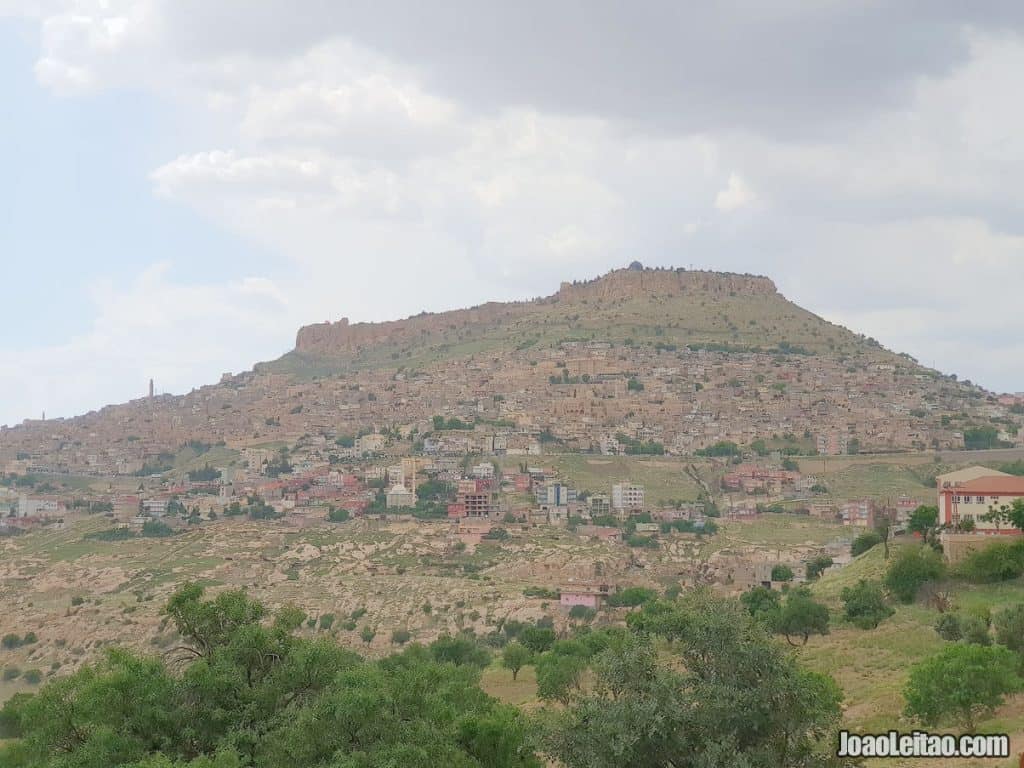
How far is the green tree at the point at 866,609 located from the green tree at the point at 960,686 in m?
12.1

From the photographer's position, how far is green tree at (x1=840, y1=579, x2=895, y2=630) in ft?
98.3

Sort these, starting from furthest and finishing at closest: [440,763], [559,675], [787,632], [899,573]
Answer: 1. [899,573]
2. [787,632]
3. [559,675]
4. [440,763]

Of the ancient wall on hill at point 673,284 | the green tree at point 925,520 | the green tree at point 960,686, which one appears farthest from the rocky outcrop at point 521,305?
the green tree at point 960,686

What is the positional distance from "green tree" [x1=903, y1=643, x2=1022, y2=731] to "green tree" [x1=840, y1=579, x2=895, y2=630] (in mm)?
12128

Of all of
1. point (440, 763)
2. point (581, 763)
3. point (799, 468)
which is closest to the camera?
point (581, 763)

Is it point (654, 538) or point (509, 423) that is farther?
point (509, 423)

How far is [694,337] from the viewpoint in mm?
131125

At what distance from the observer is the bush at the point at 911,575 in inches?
1292

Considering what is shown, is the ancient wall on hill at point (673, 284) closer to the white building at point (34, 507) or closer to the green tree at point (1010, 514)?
the white building at point (34, 507)

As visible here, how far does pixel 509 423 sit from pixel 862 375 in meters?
43.3

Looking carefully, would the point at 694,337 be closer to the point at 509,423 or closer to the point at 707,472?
the point at 509,423

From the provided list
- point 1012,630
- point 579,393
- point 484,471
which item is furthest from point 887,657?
point 579,393

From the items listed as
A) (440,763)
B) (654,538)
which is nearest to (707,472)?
(654,538)

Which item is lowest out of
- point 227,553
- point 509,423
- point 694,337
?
point 227,553
